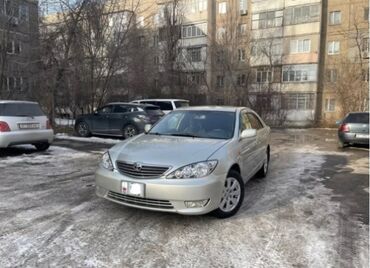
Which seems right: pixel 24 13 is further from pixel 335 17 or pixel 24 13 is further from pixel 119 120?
pixel 335 17

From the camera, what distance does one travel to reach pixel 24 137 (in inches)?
359

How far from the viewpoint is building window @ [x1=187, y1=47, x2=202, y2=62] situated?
107 feet

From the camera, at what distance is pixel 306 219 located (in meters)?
4.70

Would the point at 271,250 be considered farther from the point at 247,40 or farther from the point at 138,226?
the point at 247,40

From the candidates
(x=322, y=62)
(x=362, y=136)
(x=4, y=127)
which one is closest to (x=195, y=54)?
(x=322, y=62)

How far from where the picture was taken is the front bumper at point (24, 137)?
8719mm

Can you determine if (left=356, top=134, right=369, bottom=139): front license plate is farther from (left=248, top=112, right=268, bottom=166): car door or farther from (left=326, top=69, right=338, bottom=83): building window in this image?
(left=326, top=69, right=338, bottom=83): building window

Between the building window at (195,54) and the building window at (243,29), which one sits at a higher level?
the building window at (243,29)

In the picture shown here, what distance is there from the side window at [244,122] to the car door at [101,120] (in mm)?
9232

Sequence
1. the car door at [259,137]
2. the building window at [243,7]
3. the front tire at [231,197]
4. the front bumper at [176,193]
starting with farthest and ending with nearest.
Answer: the building window at [243,7], the car door at [259,137], the front tire at [231,197], the front bumper at [176,193]

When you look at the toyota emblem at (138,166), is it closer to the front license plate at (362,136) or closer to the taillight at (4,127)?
the taillight at (4,127)

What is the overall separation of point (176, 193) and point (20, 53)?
16.2m

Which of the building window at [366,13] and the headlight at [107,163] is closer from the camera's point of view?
the headlight at [107,163]

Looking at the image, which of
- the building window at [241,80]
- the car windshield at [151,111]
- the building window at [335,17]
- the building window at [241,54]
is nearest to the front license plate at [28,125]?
the car windshield at [151,111]
